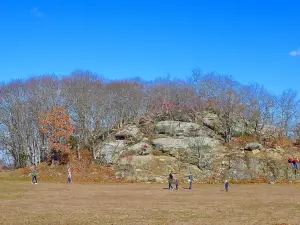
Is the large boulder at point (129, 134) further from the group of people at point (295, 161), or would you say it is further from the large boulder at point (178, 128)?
the group of people at point (295, 161)

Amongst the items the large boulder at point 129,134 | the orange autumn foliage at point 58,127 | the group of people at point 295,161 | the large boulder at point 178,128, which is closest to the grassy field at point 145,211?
the group of people at point 295,161

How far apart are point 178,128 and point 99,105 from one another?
11996 mm

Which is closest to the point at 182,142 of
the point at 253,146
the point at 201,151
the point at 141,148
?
the point at 201,151

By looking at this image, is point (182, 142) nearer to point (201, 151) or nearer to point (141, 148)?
point (201, 151)

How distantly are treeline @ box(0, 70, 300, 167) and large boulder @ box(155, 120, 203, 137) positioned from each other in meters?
4.23

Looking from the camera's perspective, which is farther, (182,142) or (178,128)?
(178,128)

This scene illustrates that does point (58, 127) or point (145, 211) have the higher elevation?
point (58, 127)

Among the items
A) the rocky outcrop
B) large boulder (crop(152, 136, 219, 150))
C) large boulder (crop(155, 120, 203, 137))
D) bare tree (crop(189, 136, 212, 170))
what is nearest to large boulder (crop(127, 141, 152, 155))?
the rocky outcrop

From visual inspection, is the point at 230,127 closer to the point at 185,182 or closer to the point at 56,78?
the point at 185,182

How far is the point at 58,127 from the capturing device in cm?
4747

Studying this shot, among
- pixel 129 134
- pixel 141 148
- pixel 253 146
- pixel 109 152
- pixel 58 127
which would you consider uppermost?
pixel 58 127

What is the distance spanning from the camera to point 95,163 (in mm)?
47344

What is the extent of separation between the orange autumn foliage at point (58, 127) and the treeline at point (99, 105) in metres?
3.12

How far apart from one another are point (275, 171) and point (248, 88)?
17.9m
